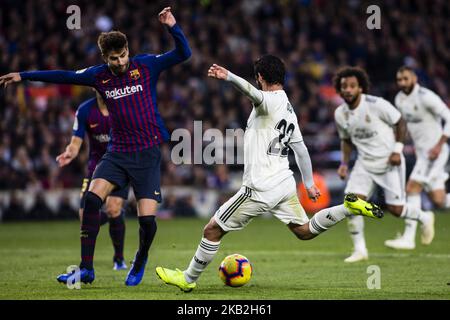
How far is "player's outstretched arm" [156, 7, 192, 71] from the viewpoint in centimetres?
823

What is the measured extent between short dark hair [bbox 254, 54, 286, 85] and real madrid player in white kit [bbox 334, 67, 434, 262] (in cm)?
349

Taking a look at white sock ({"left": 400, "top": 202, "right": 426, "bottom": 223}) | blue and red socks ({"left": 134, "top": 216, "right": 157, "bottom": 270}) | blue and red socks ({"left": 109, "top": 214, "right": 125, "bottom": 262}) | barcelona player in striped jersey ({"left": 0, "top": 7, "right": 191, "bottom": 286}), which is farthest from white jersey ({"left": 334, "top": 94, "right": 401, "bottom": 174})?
blue and red socks ({"left": 134, "top": 216, "right": 157, "bottom": 270})

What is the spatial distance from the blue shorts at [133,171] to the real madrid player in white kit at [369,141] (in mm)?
3833

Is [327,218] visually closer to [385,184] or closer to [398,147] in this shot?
[398,147]

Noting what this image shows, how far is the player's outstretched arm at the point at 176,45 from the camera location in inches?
324

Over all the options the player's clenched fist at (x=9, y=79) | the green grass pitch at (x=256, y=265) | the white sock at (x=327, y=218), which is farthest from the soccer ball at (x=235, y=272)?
the player's clenched fist at (x=9, y=79)

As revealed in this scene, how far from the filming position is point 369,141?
11.9m

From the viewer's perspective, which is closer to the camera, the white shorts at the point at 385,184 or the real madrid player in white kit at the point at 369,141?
the real madrid player in white kit at the point at 369,141

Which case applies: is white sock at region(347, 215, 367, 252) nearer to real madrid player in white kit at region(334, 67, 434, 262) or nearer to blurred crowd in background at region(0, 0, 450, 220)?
real madrid player in white kit at region(334, 67, 434, 262)

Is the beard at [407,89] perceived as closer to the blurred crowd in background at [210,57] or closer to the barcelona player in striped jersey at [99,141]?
the barcelona player in striped jersey at [99,141]

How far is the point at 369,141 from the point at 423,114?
7.29ft

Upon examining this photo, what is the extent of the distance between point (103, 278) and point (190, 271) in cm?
168
